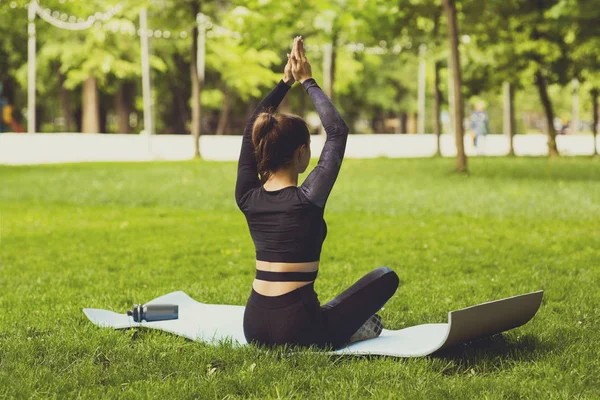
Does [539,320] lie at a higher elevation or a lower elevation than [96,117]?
lower

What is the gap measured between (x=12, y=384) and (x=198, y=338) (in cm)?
117

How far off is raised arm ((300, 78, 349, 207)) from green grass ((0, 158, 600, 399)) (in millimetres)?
899

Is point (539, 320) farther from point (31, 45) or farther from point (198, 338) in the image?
point (31, 45)

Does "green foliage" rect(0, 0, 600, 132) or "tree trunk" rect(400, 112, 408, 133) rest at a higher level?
"green foliage" rect(0, 0, 600, 132)

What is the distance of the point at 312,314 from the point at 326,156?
86 centimetres

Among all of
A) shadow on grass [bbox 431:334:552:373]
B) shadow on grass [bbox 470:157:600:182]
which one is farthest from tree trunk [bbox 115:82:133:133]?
shadow on grass [bbox 431:334:552:373]

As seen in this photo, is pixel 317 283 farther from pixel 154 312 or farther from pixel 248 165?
pixel 248 165

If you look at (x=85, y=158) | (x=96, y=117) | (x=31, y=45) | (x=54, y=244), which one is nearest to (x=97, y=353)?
(x=54, y=244)

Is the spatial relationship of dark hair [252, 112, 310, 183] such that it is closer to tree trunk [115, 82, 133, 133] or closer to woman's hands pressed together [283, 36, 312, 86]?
woman's hands pressed together [283, 36, 312, 86]

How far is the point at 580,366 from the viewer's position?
4562 millimetres

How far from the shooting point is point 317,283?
7461 millimetres

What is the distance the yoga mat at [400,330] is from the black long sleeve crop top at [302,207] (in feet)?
2.10

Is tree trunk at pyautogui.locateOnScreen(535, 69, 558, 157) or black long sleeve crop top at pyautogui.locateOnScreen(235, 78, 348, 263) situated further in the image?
tree trunk at pyautogui.locateOnScreen(535, 69, 558, 157)

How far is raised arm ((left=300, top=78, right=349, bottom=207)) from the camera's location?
446cm
